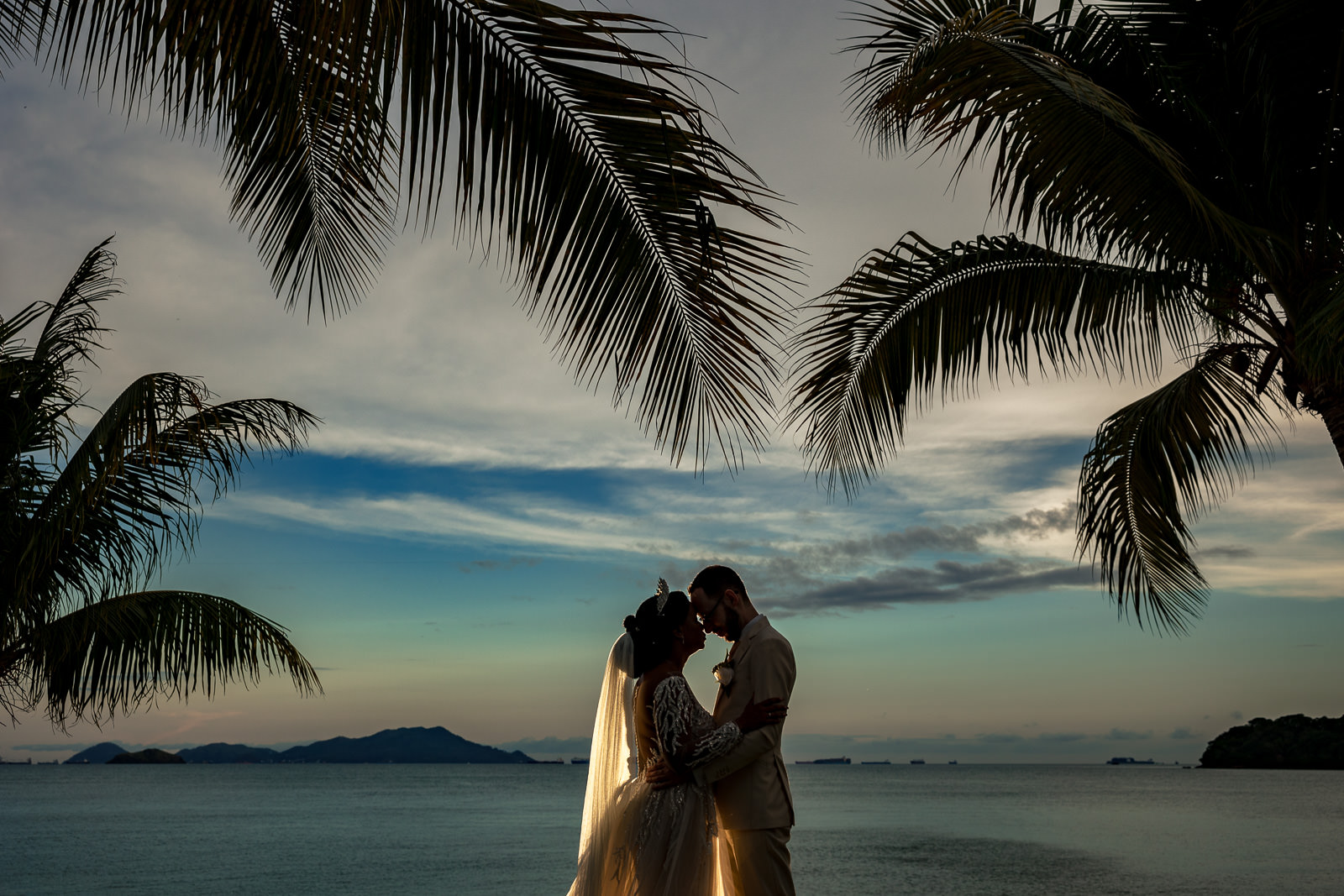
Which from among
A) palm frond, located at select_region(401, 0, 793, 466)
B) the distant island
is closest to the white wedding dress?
palm frond, located at select_region(401, 0, 793, 466)

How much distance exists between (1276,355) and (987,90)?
3.04 metres

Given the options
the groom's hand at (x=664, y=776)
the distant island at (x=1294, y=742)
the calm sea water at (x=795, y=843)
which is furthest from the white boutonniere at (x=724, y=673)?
the distant island at (x=1294, y=742)

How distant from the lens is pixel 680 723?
4.14 metres

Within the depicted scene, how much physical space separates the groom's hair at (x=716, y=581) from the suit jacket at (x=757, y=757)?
0.22 meters

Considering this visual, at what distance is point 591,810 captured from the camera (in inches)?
180

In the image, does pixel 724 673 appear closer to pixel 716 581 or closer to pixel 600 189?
pixel 716 581

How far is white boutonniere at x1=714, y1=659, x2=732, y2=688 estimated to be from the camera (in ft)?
13.6

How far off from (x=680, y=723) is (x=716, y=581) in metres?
0.61

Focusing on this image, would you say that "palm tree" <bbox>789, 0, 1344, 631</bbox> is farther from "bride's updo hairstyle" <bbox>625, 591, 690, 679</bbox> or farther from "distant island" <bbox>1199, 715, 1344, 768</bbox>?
"distant island" <bbox>1199, 715, 1344, 768</bbox>

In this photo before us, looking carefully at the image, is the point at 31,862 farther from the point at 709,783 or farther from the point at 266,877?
the point at 709,783

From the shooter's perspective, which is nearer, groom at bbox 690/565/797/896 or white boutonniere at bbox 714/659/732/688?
groom at bbox 690/565/797/896

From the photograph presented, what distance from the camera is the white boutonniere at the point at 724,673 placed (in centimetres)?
413

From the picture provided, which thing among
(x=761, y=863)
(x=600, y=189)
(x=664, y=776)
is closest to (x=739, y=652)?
(x=664, y=776)

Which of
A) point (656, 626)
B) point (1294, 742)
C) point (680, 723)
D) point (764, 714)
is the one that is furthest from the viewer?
point (1294, 742)
